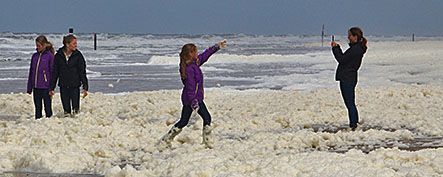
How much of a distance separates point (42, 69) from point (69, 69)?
47 centimetres

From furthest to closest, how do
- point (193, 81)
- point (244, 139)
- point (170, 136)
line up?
1. point (244, 139)
2. point (170, 136)
3. point (193, 81)

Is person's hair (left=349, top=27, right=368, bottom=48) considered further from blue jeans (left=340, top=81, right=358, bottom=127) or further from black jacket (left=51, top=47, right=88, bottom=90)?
black jacket (left=51, top=47, right=88, bottom=90)

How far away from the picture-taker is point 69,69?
1166cm

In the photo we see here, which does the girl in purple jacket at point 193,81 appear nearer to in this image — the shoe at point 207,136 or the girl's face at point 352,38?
the shoe at point 207,136

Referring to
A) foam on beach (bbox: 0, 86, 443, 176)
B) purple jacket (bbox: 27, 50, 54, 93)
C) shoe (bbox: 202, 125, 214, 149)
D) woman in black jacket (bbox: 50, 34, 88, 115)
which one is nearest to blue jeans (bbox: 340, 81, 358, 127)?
foam on beach (bbox: 0, 86, 443, 176)

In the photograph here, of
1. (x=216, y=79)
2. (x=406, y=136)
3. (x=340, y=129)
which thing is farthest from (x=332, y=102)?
(x=216, y=79)

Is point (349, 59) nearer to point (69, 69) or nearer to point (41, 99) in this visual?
point (69, 69)

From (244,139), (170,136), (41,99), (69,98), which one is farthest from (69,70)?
(244,139)

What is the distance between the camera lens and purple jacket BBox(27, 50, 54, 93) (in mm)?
11805

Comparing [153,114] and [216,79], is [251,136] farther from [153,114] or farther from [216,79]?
[216,79]

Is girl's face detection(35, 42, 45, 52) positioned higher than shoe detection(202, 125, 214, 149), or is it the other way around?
girl's face detection(35, 42, 45, 52)

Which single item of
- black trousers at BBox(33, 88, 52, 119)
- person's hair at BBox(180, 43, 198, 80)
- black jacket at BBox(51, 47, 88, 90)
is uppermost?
person's hair at BBox(180, 43, 198, 80)

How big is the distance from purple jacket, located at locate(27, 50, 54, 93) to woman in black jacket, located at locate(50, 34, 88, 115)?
0.13 meters

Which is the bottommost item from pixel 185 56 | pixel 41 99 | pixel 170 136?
pixel 170 136
